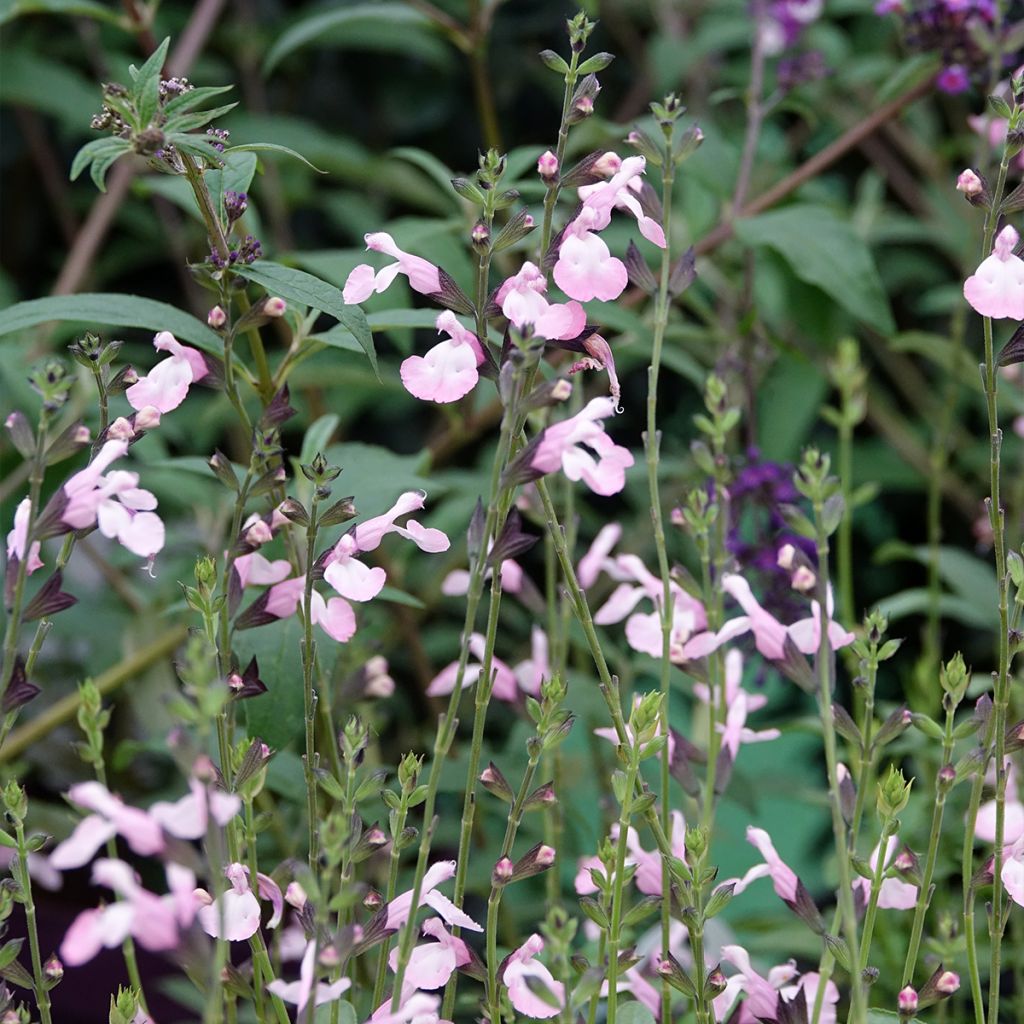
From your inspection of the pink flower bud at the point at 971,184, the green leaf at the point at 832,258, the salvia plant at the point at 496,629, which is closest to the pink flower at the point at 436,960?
the salvia plant at the point at 496,629

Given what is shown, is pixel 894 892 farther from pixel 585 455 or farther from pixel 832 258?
pixel 832 258

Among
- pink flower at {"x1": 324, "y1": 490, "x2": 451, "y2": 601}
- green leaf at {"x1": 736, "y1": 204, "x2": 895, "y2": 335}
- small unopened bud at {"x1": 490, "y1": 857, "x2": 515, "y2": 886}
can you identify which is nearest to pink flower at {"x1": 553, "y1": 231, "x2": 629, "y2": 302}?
pink flower at {"x1": 324, "y1": 490, "x2": 451, "y2": 601}

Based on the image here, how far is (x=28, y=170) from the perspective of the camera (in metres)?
1.79

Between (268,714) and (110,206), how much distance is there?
89cm

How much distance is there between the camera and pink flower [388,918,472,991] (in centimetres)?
52

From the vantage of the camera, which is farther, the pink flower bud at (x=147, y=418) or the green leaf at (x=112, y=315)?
the green leaf at (x=112, y=315)

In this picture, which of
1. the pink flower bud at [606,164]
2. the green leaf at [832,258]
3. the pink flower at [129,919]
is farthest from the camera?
the green leaf at [832,258]

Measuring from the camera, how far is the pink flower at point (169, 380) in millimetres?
572

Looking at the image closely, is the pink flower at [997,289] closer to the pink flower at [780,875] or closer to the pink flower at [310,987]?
the pink flower at [780,875]

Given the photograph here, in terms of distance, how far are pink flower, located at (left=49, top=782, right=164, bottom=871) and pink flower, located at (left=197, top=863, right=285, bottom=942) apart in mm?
77

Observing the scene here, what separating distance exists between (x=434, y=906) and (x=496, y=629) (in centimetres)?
22

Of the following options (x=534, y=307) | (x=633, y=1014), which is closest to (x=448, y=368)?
(x=534, y=307)

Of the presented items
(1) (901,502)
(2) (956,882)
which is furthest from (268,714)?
(1) (901,502)

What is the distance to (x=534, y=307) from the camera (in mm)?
505
